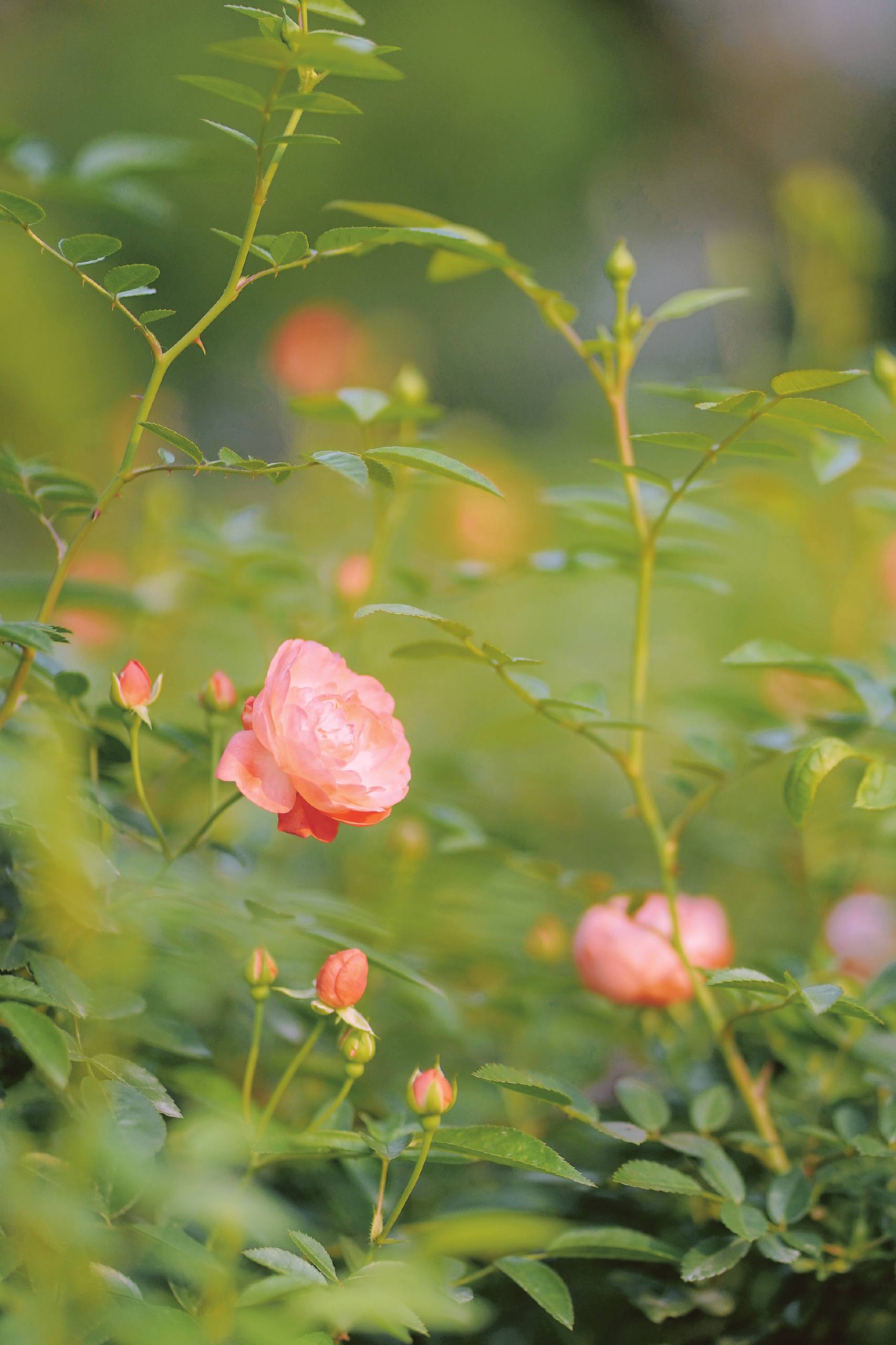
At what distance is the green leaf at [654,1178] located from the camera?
465 mm

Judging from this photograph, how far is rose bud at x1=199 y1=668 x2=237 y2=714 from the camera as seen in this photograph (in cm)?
54

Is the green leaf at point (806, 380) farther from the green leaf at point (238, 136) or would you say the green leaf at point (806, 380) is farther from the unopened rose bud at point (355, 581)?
the unopened rose bud at point (355, 581)

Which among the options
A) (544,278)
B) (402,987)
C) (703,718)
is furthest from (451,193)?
(402,987)

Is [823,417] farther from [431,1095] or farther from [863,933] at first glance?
[863,933]

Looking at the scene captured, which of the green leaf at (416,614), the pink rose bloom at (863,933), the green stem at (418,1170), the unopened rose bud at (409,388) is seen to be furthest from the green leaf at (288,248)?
the pink rose bloom at (863,933)

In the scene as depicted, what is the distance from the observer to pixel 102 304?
2.25 metres

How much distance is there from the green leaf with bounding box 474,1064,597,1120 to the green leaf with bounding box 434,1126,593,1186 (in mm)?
21

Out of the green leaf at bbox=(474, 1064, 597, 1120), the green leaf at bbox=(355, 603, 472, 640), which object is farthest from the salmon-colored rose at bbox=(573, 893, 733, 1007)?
the green leaf at bbox=(355, 603, 472, 640)

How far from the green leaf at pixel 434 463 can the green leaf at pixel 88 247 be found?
142 mm

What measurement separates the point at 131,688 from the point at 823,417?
331 millimetres

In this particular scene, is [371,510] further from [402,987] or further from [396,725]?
[396,725]

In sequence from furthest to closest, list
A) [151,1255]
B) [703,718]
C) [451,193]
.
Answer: [451,193] < [703,718] < [151,1255]

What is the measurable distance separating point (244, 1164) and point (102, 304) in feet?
6.81

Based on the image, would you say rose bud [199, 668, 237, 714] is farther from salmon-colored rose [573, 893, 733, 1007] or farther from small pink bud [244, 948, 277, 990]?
salmon-colored rose [573, 893, 733, 1007]
